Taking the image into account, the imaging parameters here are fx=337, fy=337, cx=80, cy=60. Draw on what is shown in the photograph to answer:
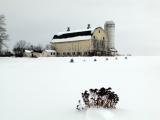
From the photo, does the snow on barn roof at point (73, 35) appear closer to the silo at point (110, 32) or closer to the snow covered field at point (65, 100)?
the silo at point (110, 32)

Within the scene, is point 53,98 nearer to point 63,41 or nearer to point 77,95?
point 77,95

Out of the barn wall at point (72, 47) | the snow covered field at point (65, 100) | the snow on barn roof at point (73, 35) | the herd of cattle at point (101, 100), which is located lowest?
the snow covered field at point (65, 100)

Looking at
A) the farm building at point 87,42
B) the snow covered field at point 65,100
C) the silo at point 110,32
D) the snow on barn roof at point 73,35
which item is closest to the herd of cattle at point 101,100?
the snow covered field at point 65,100

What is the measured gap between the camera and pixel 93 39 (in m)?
79.9

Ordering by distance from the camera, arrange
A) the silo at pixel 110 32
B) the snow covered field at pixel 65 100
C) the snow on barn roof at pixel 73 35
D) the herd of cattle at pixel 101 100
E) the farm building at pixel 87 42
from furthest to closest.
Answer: the silo at pixel 110 32 < the snow on barn roof at pixel 73 35 < the farm building at pixel 87 42 < the herd of cattle at pixel 101 100 < the snow covered field at pixel 65 100

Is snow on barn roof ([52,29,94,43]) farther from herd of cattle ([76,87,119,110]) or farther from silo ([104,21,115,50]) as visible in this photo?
herd of cattle ([76,87,119,110])

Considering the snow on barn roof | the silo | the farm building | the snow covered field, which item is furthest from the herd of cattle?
the silo

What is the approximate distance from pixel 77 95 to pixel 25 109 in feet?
11.0

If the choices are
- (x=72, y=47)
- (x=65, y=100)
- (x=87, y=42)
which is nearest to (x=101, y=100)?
(x=65, y=100)

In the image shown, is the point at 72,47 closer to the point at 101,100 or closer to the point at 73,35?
the point at 73,35

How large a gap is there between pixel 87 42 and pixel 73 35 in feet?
28.0

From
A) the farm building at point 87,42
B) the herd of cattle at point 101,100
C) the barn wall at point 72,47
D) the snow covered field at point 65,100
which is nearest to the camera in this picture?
the snow covered field at point 65,100

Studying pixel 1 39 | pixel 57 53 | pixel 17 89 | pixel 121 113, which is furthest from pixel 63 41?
pixel 121 113

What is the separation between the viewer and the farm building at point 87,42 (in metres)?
78.9
